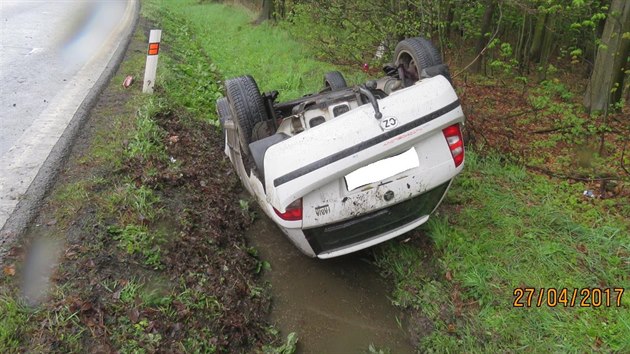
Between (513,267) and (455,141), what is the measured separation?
1.07 meters

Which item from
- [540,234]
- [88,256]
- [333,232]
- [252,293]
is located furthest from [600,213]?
[88,256]

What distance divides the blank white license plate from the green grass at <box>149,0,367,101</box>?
459 centimetres

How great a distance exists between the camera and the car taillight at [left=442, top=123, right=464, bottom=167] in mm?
2996

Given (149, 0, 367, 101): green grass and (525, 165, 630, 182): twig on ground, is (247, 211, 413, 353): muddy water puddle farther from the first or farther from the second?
(149, 0, 367, 101): green grass

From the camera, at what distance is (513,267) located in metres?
3.30

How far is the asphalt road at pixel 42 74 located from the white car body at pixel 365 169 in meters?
2.03

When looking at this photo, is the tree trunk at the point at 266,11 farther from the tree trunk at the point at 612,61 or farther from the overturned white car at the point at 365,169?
the overturned white car at the point at 365,169

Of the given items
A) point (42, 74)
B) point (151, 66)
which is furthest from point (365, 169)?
point (42, 74)

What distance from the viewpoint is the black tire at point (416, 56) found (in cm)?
419

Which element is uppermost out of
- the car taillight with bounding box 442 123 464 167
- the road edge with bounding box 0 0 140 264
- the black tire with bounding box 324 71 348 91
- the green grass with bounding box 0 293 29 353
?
the car taillight with bounding box 442 123 464 167

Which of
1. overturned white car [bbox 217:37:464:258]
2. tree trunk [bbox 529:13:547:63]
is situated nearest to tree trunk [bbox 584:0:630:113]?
tree trunk [bbox 529:13:547:63]

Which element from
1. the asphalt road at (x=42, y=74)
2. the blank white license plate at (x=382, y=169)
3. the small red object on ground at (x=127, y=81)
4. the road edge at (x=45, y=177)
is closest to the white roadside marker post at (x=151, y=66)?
the small red object on ground at (x=127, y=81)

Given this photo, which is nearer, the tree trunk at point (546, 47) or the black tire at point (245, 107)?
the black tire at point (245, 107)
